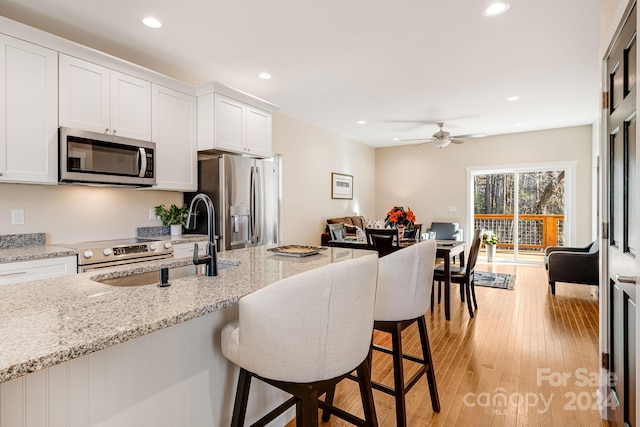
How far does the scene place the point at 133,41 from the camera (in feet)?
9.98

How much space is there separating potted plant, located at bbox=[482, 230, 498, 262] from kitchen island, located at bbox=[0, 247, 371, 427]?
6.49 meters

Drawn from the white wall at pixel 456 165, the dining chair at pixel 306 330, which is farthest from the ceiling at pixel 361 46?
the dining chair at pixel 306 330

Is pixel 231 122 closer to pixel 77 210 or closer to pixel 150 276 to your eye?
pixel 77 210

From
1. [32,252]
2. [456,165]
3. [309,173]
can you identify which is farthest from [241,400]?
[456,165]

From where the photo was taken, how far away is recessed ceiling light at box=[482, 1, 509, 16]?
2.48m

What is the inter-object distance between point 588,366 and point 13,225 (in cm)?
→ 458

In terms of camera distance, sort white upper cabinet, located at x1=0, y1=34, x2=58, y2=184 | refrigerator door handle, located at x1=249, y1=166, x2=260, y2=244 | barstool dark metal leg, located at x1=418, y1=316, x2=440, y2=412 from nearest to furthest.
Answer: barstool dark metal leg, located at x1=418, y1=316, x2=440, y2=412
white upper cabinet, located at x1=0, y1=34, x2=58, y2=184
refrigerator door handle, located at x1=249, y1=166, x2=260, y2=244

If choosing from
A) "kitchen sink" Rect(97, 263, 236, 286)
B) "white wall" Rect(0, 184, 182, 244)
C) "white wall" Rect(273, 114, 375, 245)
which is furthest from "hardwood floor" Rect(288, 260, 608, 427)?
"white wall" Rect(273, 114, 375, 245)

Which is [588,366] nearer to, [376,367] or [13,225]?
[376,367]

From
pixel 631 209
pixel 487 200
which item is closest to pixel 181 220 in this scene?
pixel 631 209

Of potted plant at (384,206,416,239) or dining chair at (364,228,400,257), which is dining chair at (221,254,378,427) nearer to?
dining chair at (364,228,400,257)

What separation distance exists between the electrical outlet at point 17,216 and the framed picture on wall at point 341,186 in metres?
4.84

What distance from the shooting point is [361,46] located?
10.3 ft

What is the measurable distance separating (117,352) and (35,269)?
180 centimetres
